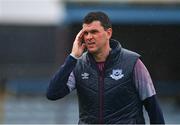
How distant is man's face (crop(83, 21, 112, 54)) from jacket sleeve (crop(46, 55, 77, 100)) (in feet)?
0.45

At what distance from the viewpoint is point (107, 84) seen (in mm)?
4230

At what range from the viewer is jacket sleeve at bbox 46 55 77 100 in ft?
13.7

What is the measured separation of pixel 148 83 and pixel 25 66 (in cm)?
1244

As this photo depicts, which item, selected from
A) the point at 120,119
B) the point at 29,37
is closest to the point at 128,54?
the point at 120,119

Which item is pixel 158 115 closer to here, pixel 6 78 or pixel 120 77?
pixel 120 77

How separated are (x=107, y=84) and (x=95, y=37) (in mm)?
295

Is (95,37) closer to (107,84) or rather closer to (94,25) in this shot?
(94,25)

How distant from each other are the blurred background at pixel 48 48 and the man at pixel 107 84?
7178 millimetres

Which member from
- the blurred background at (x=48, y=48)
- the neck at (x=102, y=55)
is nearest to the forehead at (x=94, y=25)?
the neck at (x=102, y=55)

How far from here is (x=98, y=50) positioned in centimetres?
422

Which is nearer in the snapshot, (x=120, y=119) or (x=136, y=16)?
(x=120, y=119)

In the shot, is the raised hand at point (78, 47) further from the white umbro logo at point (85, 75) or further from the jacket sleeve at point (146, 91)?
the jacket sleeve at point (146, 91)

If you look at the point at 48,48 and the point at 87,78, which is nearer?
the point at 87,78

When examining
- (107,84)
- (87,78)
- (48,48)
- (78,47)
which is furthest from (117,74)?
(48,48)
